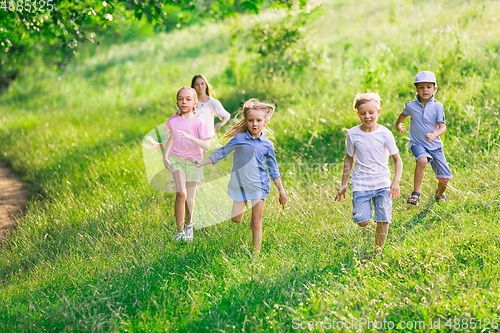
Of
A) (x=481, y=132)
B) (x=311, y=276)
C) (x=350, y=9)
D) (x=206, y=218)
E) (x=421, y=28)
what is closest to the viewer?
(x=311, y=276)

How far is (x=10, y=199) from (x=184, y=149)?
12.9 ft

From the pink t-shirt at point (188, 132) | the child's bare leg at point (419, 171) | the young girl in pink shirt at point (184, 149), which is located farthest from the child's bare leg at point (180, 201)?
the child's bare leg at point (419, 171)

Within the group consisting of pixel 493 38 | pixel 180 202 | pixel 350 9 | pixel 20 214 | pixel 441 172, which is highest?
pixel 350 9

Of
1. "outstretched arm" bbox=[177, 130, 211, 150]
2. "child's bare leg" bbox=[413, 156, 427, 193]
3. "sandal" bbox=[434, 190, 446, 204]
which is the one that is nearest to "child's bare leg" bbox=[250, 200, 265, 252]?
"outstretched arm" bbox=[177, 130, 211, 150]

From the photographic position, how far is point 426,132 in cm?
489

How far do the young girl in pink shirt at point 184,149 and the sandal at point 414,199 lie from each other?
250cm

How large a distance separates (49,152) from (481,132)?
27.0ft

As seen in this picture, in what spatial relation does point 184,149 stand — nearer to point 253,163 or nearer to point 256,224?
point 253,163

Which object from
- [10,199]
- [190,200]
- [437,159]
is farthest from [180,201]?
[10,199]

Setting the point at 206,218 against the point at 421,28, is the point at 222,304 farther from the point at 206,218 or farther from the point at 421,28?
the point at 421,28

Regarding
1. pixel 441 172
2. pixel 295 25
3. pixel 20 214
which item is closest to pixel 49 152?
pixel 20 214

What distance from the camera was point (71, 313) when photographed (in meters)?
3.37

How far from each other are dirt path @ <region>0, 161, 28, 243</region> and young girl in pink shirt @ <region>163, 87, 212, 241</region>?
8.68ft

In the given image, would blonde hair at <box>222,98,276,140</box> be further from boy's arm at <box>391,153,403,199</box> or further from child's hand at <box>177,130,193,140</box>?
boy's arm at <box>391,153,403,199</box>
